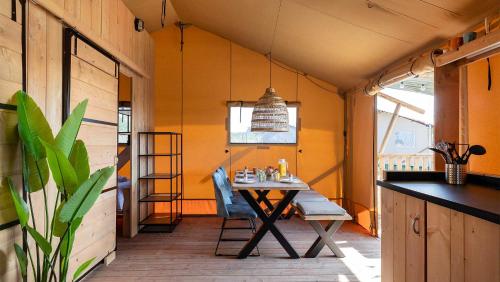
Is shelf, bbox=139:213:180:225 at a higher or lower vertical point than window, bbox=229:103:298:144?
lower

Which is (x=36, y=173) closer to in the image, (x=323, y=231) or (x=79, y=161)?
A: (x=79, y=161)

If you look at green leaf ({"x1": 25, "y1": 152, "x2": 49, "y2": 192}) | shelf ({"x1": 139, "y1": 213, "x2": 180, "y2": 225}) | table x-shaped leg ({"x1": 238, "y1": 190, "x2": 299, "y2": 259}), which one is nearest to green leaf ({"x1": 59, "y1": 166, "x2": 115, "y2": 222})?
green leaf ({"x1": 25, "y1": 152, "x2": 49, "y2": 192})

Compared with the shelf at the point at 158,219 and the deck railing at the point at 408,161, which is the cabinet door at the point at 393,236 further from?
the deck railing at the point at 408,161

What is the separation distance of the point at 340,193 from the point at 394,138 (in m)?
3.56

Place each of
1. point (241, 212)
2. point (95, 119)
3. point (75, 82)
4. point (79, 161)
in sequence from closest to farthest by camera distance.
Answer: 1. point (79, 161)
2. point (75, 82)
3. point (95, 119)
4. point (241, 212)

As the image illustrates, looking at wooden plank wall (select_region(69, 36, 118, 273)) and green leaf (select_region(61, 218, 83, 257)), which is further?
wooden plank wall (select_region(69, 36, 118, 273))

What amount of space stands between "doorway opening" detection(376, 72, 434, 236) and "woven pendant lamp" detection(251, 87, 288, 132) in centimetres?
139

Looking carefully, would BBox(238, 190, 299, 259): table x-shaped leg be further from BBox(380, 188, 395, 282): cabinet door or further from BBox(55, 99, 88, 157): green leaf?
BBox(55, 99, 88, 157): green leaf

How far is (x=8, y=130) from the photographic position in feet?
6.17

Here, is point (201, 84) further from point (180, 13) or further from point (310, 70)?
point (310, 70)

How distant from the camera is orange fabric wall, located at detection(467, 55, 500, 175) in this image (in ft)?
7.67

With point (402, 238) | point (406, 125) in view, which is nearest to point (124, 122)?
point (402, 238)

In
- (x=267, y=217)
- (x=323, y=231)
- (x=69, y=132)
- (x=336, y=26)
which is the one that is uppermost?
(x=336, y=26)

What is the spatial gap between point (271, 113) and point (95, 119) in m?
1.97
